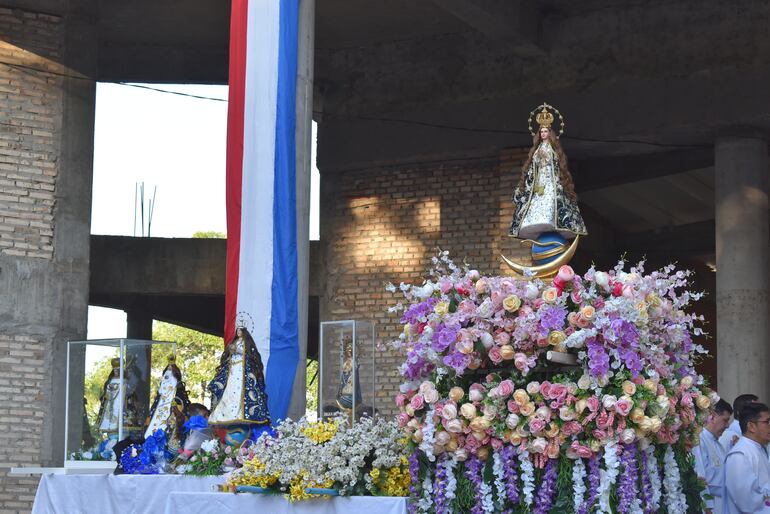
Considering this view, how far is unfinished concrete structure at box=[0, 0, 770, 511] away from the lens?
15.3m

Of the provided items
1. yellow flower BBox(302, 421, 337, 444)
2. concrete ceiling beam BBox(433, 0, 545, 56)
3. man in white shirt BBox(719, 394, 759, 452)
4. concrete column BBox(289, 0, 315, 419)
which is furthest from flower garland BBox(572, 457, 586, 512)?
concrete ceiling beam BBox(433, 0, 545, 56)

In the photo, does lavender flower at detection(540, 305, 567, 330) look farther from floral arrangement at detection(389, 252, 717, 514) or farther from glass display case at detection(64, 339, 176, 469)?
glass display case at detection(64, 339, 176, 469)

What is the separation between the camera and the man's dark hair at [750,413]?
852 cm

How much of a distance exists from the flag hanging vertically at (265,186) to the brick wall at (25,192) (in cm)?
546

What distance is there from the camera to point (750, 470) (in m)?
8.30

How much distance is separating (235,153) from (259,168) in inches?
10.4

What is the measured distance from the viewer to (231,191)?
10.6m

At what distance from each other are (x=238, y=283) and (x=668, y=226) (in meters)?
13.9

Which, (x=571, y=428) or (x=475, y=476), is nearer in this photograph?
(x=571, y=428)

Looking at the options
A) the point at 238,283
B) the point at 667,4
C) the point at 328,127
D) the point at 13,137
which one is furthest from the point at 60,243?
the point at 667,4

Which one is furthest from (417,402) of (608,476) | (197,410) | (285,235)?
(285,235)

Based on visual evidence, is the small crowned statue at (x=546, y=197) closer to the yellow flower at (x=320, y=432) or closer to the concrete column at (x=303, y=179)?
the yellow flower at (x=320, y=432)

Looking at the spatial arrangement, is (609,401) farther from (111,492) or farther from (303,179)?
(303,179)

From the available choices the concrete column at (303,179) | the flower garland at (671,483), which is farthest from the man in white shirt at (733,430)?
the flower garland at (671,483)
